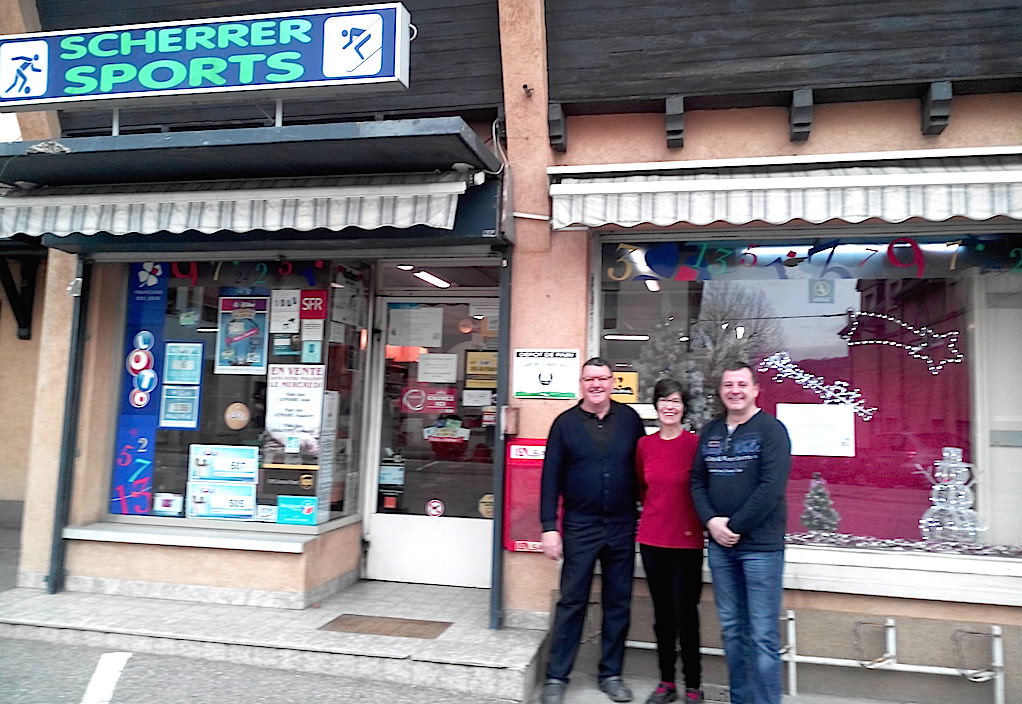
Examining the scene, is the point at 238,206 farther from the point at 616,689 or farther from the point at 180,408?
the point at 616,689

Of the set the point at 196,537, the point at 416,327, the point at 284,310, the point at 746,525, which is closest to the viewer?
the point at 746,525

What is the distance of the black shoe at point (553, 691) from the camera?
423 centimetres

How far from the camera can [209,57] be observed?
4.95m

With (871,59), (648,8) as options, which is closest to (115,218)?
(648,8)

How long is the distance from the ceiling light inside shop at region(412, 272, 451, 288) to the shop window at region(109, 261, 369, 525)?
463mm

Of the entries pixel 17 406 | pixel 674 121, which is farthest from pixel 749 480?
pixel 17 406

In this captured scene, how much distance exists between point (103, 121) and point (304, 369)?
249 cm

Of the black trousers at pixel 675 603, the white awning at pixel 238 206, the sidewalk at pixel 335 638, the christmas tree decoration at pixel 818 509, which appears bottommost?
the sidewalk at pixel 335 638

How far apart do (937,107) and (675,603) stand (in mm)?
3378

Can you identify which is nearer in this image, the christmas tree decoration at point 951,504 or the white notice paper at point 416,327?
the christmas tree decoration at point 951,504

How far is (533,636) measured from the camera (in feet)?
15.8

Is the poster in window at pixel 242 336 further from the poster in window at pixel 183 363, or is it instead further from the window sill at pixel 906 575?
the window sill at pixel 906 575

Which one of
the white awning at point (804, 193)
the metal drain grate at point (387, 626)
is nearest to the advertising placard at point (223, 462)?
the metal drain grate at point (387, 626)

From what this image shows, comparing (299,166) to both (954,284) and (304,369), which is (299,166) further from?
(954,284)
